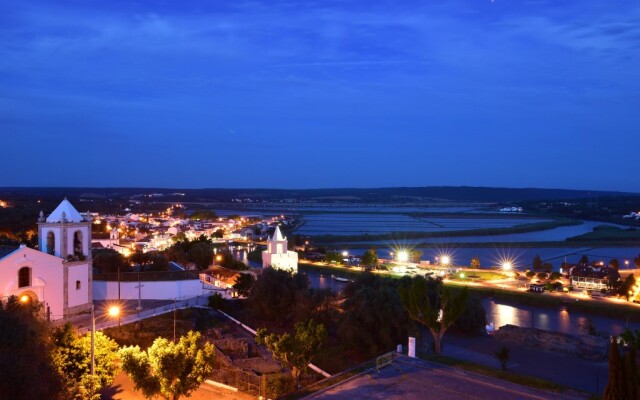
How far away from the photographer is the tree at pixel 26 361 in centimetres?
773

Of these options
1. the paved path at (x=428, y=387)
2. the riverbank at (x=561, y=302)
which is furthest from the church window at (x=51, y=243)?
the riverbank at (x=561, y=302)

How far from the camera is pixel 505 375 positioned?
10617 mm

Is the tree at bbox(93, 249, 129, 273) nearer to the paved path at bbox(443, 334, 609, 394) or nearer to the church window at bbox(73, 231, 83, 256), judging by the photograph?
the church window at bbox(73, 231, 83, 256)

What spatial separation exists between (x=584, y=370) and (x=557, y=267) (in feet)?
77.4

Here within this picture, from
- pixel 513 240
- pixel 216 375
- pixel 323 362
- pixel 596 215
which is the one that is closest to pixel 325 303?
pixel 323 362

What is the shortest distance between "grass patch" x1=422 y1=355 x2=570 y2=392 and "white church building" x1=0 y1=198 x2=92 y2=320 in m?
10.8

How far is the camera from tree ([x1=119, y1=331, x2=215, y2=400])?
9.62 m

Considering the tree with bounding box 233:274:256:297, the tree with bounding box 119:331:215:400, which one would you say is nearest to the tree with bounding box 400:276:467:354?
the tree with bounding box 119:331:215:400

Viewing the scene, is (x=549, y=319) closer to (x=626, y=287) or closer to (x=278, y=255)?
(x=626, y=287)

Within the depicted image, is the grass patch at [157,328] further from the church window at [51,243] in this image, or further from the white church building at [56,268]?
the church window at [51,243]

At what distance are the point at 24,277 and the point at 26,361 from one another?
28.4 feet

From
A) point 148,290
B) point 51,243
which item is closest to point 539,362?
point 148,290

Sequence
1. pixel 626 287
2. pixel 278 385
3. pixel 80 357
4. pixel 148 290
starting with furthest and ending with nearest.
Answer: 1. pixel 626 287
2. pixel 148 290
3. pixel 278 385
4. pixel 80 357

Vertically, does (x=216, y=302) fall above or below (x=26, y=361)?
below
